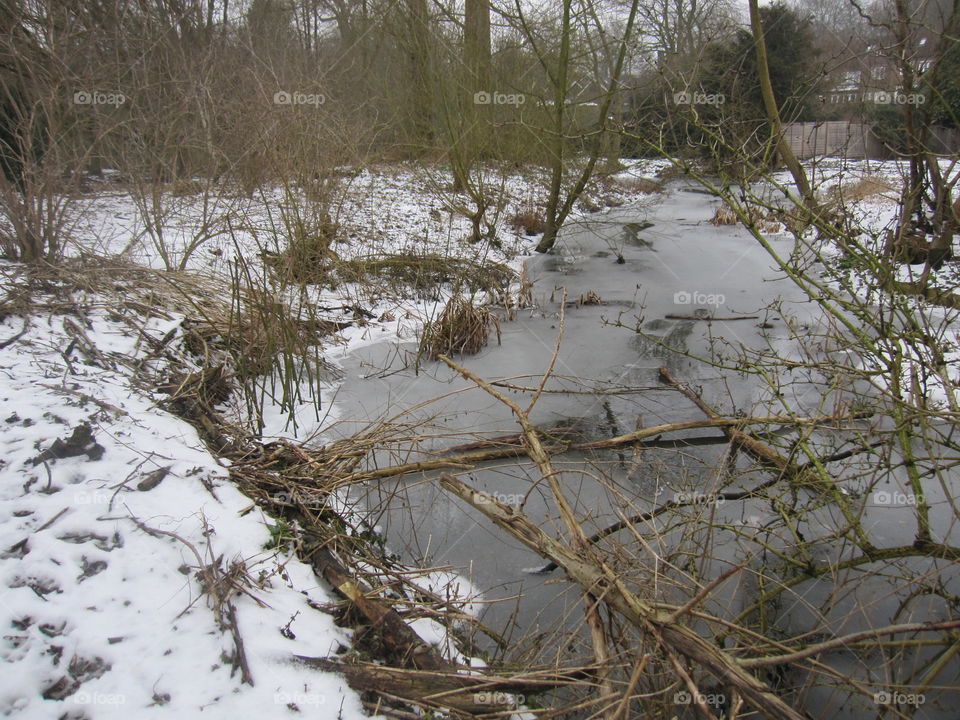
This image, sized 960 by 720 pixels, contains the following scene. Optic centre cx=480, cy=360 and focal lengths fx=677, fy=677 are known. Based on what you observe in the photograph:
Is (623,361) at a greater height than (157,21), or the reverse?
(157,21)

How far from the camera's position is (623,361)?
578 centimetres

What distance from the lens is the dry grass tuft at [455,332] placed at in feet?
20.1

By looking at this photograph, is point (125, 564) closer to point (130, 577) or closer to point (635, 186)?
point (130, 577)

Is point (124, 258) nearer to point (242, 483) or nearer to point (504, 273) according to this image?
point (242, 483)

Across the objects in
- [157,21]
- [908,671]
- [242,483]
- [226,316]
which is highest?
[157,21]

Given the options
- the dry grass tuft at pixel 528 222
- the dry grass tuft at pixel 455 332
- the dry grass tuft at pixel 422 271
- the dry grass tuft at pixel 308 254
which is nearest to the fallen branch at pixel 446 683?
the dry grass tuft at pixel 308 254

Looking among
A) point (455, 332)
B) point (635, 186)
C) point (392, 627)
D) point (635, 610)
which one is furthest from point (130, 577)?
point (635, 186)

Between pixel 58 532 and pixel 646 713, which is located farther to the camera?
pixel 58 532

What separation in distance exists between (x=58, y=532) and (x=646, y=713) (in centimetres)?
238

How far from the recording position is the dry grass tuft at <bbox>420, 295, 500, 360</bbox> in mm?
6117

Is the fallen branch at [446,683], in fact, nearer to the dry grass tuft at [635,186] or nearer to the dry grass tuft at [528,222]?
the dry grass tuft at [528,222]

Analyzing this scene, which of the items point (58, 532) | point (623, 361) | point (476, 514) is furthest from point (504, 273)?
point (58, 532)

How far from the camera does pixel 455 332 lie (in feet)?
20.4

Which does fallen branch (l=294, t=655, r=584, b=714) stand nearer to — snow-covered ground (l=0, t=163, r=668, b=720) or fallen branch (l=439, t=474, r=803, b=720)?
snow-covered ground (l=0, t=163, r=668, b=720)
